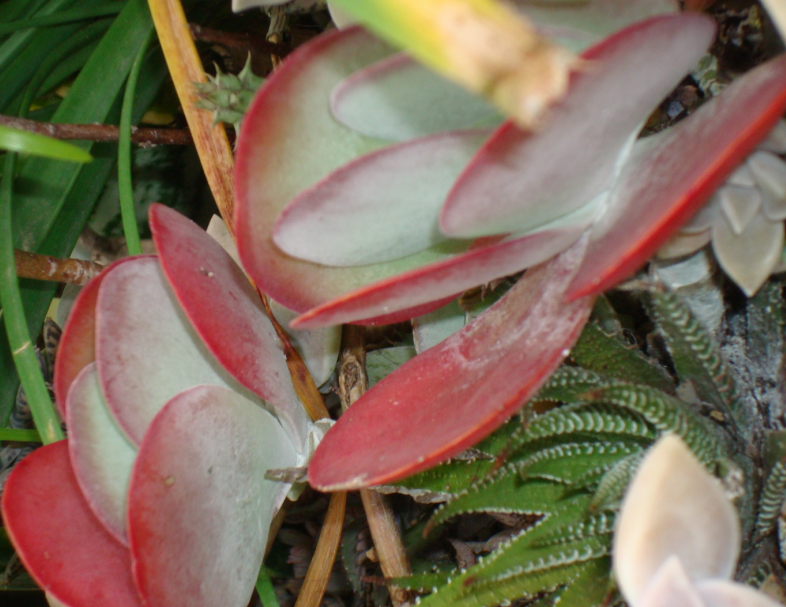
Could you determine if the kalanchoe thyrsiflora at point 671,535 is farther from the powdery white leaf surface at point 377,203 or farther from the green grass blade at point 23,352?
the green grass blade at point 23,352

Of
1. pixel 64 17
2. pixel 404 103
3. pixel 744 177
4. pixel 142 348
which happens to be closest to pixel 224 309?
pixel 142 348

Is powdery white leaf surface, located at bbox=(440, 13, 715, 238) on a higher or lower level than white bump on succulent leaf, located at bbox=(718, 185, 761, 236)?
higher

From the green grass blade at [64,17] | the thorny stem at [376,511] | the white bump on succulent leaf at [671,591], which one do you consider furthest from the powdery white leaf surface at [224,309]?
the green grass blade at [64,17]

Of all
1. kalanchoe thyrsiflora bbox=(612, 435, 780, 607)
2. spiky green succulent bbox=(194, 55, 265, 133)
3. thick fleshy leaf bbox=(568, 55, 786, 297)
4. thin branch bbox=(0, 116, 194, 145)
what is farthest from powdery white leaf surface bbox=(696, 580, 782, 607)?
thin branch bbox=(0, 116, 194, 145)

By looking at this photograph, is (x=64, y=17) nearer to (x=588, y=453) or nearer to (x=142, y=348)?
(x=142, y=348)

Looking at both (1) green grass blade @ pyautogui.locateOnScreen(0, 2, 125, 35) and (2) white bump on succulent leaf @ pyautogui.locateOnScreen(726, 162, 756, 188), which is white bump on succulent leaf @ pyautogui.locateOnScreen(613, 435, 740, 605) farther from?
(1) green grass blade @ pyautogui.locateOnScreen(0, 2, 125, 35)

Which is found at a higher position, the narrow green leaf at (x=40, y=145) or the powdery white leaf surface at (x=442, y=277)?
the narrow green leaf at (x=40, y=145)

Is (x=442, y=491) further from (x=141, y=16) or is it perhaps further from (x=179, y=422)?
(x=141, y=16)
